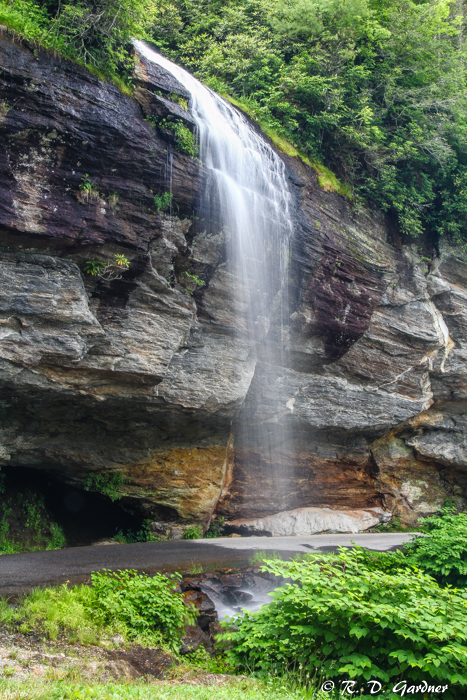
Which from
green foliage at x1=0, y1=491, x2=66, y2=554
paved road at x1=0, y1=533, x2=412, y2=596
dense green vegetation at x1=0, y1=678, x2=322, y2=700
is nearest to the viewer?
dense green vegetation at x1=0, y1=678, x2=322, y2=700

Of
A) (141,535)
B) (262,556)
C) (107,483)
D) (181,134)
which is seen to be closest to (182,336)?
(181,134)

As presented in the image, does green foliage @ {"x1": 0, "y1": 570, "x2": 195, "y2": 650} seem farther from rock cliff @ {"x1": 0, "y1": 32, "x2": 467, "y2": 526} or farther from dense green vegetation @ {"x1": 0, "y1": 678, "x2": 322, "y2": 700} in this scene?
rock cliff @ {"x1": 0, "y1": 32, "x2": 467, "y2": 526}

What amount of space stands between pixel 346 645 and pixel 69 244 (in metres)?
7.47

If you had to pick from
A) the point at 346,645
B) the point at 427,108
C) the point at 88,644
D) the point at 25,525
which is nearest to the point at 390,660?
the point at 346,645

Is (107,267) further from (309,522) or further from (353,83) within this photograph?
(309,522)

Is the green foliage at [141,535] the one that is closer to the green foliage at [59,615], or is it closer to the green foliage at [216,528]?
the green foliage at [216,528]

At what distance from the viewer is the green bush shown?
11.8 feet

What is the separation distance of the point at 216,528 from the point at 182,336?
21.5ft

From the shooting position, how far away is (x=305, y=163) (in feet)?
43.8

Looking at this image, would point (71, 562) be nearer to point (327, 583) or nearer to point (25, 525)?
point (25, 525)

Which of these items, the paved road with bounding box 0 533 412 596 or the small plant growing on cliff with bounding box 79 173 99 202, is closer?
the paved road with bounding box 0 533 412 596

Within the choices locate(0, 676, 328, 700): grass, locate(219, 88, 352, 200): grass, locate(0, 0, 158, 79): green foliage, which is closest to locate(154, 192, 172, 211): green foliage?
locate(0, 0, 158, 79): green foliage

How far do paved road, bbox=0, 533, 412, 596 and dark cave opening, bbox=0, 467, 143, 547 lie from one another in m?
2.29

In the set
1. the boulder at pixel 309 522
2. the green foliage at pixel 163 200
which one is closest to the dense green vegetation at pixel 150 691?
the green foliage at pixel 163 200
